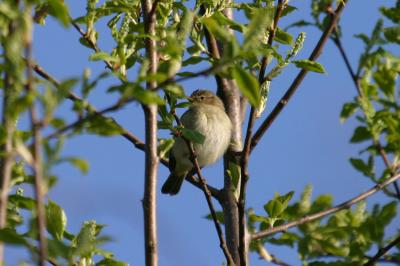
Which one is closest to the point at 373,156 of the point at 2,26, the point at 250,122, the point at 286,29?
the point at 250,122

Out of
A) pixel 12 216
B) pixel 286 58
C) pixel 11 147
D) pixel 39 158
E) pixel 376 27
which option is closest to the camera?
pixel 39 158

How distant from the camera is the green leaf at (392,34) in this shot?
11.8 feet

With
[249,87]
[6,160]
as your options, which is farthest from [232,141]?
[6,160]

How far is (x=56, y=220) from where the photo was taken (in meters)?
3.38

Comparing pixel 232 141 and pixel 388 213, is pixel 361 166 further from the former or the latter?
pixel 232 141

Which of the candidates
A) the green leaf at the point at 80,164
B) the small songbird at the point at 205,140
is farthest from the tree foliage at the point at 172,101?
the small songbird at the point at 205,140

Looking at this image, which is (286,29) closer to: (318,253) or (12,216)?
(318,253)

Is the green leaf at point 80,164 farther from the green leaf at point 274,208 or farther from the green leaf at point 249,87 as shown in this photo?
the green leaf at point 274,208

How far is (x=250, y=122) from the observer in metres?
4.02

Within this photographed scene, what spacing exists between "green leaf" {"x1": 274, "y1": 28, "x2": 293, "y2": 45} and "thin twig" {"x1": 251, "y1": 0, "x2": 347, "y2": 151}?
0.62 ft

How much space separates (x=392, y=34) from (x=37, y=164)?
2.30 meters

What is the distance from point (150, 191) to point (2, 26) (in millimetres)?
1250

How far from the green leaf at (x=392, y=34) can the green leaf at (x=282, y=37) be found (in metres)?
0.72

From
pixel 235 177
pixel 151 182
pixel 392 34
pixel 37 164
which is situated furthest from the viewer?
pixel 235 177
